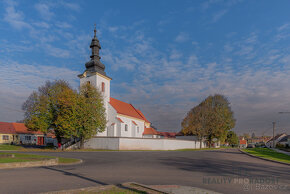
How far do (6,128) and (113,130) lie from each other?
102 feet

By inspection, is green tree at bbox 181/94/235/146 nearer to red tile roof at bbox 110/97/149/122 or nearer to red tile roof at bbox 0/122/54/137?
red tile roof at bbox 110/97/149/122

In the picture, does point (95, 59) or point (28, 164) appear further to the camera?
point (95, 59)

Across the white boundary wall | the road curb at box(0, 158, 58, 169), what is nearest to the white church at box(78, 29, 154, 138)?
the white boundary wall

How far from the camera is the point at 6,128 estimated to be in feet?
160

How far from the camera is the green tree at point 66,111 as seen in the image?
2884cm

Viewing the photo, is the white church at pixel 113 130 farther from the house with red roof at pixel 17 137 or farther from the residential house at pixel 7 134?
the residential house at pixel 7 134

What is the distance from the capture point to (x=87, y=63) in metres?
38.5

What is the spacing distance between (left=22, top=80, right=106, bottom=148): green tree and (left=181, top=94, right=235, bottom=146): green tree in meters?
22.5

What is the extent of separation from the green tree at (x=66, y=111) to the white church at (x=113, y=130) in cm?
270

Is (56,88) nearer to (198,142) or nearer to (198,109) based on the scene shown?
(198,109)

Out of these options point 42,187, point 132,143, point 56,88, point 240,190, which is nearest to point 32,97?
point 56,88

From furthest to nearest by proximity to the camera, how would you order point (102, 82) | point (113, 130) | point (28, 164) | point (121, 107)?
Answer: point (121, 107) → point (102, 82) → point (113, 130) → point (28, 164)

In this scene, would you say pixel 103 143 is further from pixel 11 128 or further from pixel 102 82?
pixel 11 128

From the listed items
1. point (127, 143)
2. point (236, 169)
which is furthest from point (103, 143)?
point (236, 169)
